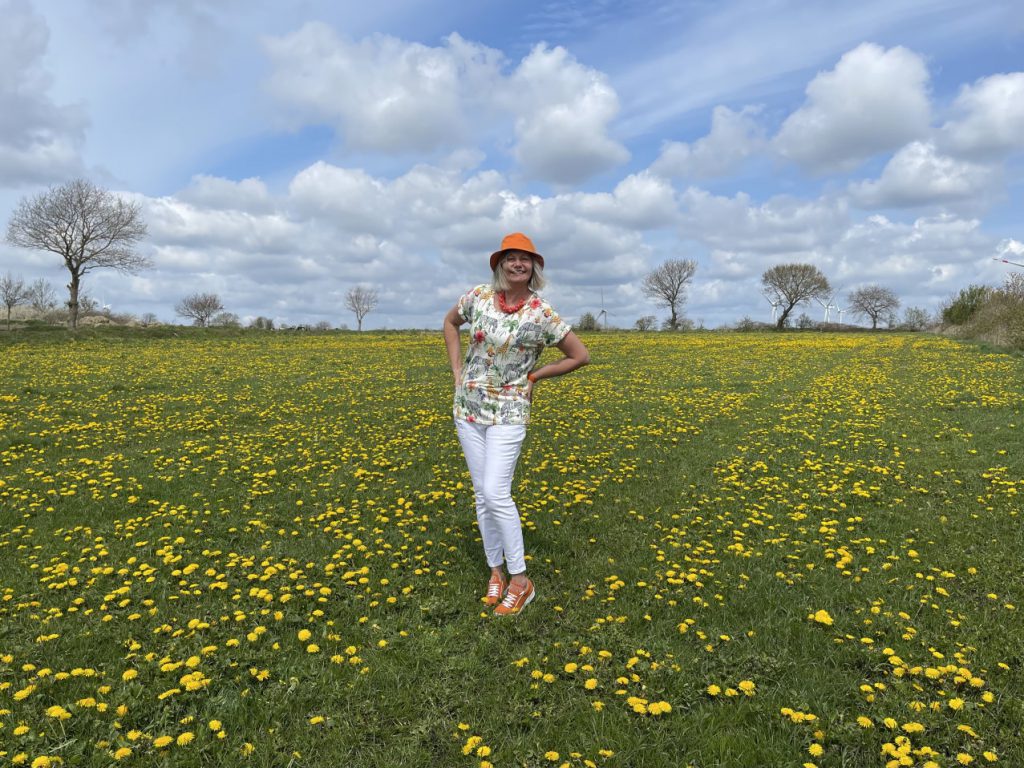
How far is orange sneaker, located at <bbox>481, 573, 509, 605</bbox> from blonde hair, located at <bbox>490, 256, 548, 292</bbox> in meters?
2.60

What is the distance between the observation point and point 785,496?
27.4ft

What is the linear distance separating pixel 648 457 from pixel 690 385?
10526 millimetres

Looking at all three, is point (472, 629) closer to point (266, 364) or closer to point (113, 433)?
point (113, 433)

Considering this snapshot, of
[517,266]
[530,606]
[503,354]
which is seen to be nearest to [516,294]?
[517,266]

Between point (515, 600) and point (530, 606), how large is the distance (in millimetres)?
176

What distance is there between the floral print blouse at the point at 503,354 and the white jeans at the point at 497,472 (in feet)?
0.31

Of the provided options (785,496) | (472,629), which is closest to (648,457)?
(785,496)

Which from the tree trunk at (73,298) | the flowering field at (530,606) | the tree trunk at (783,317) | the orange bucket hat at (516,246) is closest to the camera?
the flowering field at (530,606)

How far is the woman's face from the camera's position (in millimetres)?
4824

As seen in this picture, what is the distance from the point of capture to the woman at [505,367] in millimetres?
4848

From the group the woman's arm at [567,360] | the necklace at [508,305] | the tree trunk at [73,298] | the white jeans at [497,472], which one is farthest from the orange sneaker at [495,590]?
the tree trunk at [73,298]

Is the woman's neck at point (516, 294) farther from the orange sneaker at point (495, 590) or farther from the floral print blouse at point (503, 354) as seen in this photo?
the orange sneaker at point (495, 590)

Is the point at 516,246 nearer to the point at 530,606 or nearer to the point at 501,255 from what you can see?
the point at 501,255

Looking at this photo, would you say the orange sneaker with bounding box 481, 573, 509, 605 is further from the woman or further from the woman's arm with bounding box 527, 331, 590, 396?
the woman's arm with bounding box 527, 331, 590, 396
